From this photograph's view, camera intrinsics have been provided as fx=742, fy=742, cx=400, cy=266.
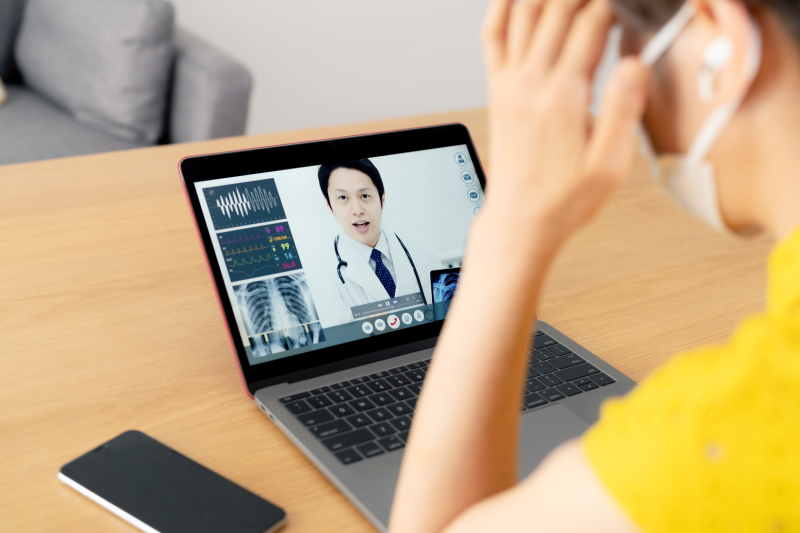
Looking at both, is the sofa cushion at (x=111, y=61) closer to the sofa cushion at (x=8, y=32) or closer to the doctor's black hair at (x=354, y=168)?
the sofa cushion at (x=8, y=32)

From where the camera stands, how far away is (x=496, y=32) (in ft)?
1.60

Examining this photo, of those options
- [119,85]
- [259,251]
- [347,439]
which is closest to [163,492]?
[347,439]

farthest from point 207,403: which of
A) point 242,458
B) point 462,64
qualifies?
point 462,64

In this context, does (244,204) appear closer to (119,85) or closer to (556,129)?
(556,129)

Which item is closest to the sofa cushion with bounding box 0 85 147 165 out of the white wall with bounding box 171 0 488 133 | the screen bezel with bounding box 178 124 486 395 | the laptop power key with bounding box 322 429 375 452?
the white wall with bounding box 171 0 488 133

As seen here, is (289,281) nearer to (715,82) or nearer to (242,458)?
(242,458)

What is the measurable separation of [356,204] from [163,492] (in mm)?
357

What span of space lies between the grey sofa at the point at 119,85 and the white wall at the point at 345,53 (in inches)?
25.9

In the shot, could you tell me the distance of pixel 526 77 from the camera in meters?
0.46

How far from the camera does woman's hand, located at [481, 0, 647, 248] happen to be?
0.45 meters

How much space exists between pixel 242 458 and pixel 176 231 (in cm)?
46

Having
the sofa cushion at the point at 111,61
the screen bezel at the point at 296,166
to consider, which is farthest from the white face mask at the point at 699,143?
the sofa cushion at the point at 111,61

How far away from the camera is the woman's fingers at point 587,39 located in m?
0.45

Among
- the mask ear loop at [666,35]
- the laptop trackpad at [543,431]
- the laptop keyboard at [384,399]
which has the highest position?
the mask ear loop at [666,35]
